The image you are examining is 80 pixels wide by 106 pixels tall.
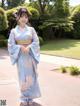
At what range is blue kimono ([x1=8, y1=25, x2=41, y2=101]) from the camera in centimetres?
684

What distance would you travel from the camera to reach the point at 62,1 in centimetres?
3098

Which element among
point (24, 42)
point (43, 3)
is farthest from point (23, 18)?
point (43, 3)

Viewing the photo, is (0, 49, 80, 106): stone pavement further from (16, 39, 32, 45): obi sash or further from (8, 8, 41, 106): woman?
(16, 39, 32, 45): obi sash

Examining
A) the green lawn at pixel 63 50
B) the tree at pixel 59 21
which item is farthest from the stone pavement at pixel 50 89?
the tree at pixel 59 21

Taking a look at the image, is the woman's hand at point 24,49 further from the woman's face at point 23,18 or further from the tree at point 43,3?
the tree at point 43,3

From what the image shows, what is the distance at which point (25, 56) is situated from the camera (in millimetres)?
6895

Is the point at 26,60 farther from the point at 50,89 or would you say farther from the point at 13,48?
the point at 50,89

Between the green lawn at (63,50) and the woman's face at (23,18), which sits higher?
the woman's face at (23,18)

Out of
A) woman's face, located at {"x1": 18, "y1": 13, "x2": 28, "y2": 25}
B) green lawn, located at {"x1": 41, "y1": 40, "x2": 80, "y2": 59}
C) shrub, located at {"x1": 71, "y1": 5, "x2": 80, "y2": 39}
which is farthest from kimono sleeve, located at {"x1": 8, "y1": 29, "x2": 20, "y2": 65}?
shrub, located at {"x1": 71, "y1": 5, "x2": 80, "y2": 39}

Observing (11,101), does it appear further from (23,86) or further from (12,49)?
(12,49)

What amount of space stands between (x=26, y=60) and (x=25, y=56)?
84 millimetres

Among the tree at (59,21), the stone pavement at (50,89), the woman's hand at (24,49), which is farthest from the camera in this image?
the tree at (59,21)

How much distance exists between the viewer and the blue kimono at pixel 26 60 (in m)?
6.84

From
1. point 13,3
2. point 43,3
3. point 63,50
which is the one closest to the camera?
point 63,50
